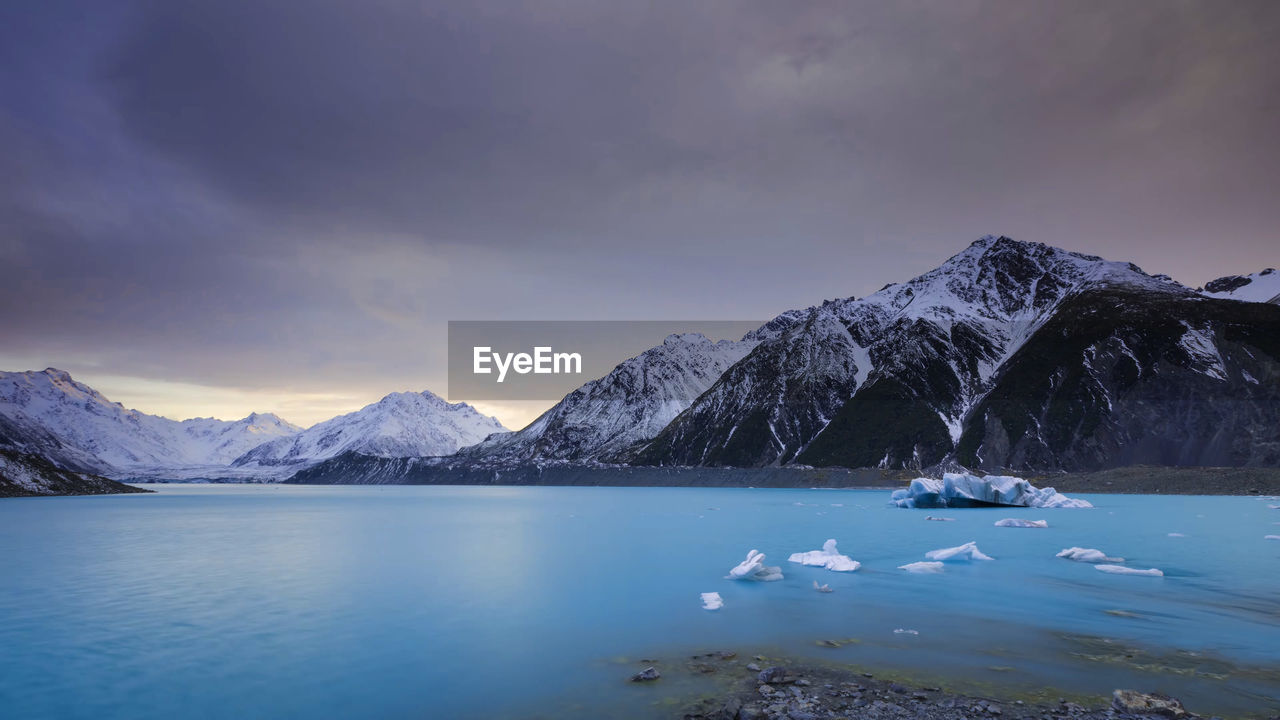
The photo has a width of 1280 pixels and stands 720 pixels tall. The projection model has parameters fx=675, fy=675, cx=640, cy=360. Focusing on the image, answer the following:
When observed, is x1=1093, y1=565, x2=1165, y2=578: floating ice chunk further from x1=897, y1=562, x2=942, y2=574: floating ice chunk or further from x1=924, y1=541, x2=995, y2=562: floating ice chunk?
x1=897, y1=562, x2=942, y2=574: floating ice chunk

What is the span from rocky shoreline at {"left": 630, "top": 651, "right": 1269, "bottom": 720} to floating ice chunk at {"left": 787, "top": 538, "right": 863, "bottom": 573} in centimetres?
1659

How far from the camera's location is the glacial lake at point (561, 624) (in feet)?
48.0

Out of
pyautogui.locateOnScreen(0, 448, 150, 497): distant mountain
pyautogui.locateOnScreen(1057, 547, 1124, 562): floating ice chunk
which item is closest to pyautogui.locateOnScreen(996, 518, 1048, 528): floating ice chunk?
pyautogui.locateOnScreen(1057, 547, 1124, 562): floating ice chunk

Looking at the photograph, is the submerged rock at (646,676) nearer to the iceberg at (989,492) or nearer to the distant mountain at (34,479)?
the iceberg at (989,492)

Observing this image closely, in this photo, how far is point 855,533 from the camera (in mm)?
51406

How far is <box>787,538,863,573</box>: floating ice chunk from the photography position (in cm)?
3105

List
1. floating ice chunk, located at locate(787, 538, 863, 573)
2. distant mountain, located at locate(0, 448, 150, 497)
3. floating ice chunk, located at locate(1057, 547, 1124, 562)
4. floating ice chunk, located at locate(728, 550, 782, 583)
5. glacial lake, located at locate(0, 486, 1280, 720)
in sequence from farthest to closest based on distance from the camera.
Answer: distant mountain, located at locate(0, 448, 150, 497) → floating ice chunk, located at locate(1057, 547, 1124, 562) → floating ice chunk, located at locate(787, 538, 863, 573) → floating ice chunk, located at locate(728, 550, 782, 583) → glacial lake, located at locate(0, 486, 1280, 720)

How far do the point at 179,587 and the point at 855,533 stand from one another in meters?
42.7

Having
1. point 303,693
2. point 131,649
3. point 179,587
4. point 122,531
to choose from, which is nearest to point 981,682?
point 303,693

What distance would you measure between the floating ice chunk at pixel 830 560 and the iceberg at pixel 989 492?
51.4 meters

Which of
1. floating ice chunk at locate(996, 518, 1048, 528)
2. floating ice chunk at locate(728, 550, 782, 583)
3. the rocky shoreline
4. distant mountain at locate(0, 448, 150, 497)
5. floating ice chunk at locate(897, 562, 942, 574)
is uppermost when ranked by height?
distant mountain at locate(0, 448, 150, 497)

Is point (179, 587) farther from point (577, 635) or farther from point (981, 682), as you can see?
point (981, 682)

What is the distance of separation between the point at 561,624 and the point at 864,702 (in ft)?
37.1

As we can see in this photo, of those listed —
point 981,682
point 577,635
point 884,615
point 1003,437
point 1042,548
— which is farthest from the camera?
point 1003,437
